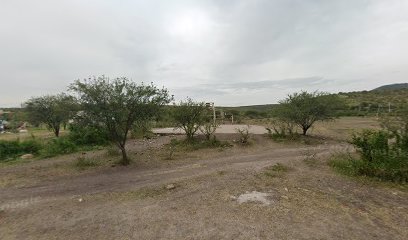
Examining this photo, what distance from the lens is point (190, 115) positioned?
16078 millimetres

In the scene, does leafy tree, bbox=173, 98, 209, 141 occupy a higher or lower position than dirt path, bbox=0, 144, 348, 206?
higher

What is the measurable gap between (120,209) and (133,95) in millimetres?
5457

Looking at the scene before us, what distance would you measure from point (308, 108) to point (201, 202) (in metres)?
11.3

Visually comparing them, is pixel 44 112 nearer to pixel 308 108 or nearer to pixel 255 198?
pixel 308 108

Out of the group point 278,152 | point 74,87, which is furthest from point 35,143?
point 278,152

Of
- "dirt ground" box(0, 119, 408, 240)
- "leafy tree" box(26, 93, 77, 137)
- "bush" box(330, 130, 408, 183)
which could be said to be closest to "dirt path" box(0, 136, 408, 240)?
"dirt ground" box(0, 119, 408, 240)

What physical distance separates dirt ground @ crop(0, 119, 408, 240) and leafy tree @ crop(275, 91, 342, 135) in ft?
16.5

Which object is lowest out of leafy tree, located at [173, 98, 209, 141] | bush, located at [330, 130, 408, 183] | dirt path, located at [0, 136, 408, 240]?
dirt path, located at [0, 136, 408, 240]

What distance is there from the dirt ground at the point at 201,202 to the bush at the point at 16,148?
3.57 meters

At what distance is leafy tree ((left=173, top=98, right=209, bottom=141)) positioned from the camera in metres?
15.9

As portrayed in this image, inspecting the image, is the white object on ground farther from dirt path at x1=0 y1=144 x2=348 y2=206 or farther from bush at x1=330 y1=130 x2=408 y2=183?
bush at x1=330 y1=130 x2=408 y2=183

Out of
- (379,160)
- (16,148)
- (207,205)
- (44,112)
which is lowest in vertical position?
(207,205)

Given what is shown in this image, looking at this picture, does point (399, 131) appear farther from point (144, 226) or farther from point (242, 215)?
point (144, 226)

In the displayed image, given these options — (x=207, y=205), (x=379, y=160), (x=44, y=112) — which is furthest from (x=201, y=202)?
(x=44, y=112)
